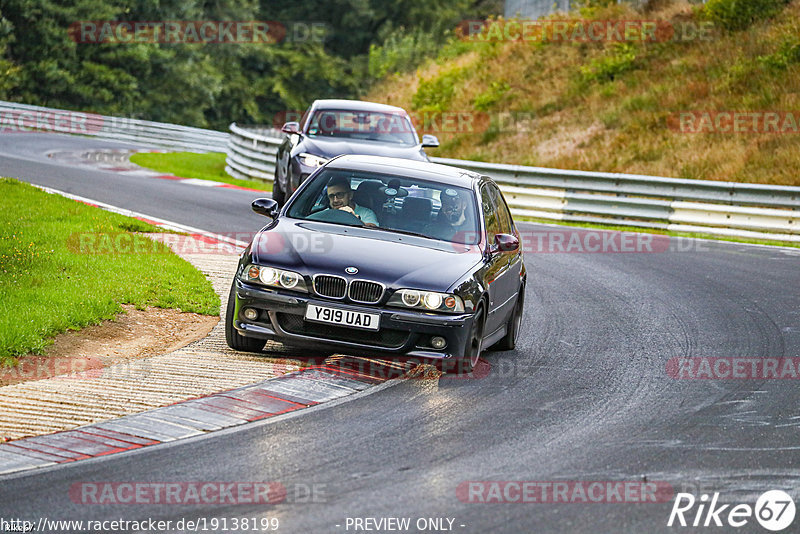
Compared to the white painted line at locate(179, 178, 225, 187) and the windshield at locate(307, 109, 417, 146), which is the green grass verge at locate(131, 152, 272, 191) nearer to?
the white painted line at locate(179, 178, 225, 187)

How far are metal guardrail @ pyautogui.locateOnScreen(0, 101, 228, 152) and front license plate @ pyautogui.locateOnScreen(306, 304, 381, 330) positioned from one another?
30.9m

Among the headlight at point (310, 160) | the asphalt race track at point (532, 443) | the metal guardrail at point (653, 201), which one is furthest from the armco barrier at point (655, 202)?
the asphalt race track at point (532, 443)

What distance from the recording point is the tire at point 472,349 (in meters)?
8.65

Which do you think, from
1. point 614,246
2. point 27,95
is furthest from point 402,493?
point 27,95

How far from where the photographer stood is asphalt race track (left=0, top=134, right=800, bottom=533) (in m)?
5.58

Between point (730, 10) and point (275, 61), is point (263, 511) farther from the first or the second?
point (275, 61)

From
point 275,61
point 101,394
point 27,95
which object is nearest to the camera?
point 101,394

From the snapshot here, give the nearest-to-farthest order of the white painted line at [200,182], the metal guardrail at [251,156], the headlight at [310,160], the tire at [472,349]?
the tire at [472,349] < the headlight at [310,160] < the white painted line at [200,182] < the metal guardrail at [251,156]

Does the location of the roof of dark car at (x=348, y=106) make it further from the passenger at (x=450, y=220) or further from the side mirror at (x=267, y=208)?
the passenger at (x=450, y=220)

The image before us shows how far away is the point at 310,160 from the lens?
1653 cm

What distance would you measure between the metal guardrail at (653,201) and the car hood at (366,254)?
13.4 metres

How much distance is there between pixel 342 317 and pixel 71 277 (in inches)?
155

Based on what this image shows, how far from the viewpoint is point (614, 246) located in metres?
19.2

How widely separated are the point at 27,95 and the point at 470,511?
44.5m
